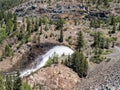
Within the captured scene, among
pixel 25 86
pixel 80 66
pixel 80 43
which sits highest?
pixel 25 86

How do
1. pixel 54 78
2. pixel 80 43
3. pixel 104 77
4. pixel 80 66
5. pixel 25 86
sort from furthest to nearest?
pixel 80 43
pixel 80 66
pixel 54 78
pixel 104 77
pixel 25 86

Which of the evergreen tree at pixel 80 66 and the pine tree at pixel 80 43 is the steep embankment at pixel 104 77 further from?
the pine tree at pixel 80 43

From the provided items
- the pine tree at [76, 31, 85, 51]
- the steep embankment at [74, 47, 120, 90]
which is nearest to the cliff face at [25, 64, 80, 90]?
the steep embankment at [74, 47, 120, 90]

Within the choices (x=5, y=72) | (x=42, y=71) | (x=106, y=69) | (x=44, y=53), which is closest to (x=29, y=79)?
(x=42, y=71)

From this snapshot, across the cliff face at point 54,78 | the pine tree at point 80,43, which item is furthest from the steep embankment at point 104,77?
the pine tree at point 80,43

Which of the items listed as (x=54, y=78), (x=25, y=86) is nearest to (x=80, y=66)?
(x=54, y=78)

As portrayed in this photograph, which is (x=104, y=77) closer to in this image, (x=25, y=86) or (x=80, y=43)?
(x=25, y=86)

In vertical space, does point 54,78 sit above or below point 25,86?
below

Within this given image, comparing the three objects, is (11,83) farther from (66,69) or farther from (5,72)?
(5,72)

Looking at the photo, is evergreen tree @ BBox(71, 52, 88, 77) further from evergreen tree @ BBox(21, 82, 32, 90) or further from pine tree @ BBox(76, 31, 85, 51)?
pine tree @ BBox(76, 31, 85, 51)

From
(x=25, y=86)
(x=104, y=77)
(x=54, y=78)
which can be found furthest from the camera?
(x=54, y=78)
